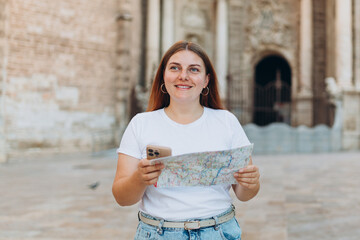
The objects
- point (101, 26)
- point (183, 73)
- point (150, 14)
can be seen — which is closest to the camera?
point (183, 73)

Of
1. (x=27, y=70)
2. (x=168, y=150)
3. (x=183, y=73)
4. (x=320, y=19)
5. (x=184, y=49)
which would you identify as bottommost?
(x=168, y=150)

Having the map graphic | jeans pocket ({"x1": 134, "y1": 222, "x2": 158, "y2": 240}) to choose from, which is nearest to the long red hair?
the map graphic

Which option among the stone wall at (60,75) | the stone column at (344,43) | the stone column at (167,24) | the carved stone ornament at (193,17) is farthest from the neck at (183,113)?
the stone column at (344,43)

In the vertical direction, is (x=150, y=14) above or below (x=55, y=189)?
above

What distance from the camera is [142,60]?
1559 cm

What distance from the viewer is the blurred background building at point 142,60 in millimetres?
11984

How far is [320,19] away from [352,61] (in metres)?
2.98

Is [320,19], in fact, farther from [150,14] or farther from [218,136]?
[218,136]

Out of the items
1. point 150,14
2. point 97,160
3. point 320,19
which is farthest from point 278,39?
point 97,160

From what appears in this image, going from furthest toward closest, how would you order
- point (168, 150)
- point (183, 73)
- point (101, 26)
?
1. point (101, 26)
2. point (183, 73)
3. point (168, 150)

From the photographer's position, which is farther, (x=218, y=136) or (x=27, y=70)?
(x=27, y=70)

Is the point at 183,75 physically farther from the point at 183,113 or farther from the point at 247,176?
the point at 247,176

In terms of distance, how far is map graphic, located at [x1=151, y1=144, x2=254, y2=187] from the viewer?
4.43ft

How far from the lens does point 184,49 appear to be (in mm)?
1582
